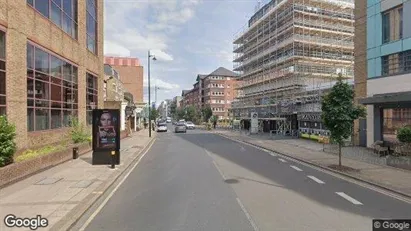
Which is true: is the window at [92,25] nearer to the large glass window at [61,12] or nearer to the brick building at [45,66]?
the brick building at [45,66]

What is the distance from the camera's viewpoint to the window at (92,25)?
28016 millimetres

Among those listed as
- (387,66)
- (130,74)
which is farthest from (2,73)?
(130,74)

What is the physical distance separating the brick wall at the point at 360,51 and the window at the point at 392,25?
2.25m

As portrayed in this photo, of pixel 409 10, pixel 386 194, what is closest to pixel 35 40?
pixel 386 194

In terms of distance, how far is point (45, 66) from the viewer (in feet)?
60.6

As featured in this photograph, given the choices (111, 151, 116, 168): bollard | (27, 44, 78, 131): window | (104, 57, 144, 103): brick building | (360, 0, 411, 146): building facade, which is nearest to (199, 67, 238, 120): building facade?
(104, 57, 144, 103): brick building

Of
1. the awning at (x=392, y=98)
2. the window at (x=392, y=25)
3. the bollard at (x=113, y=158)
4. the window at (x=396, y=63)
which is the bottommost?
the bollard at (x=113, y=158)

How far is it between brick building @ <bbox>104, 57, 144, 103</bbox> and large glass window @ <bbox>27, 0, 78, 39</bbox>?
229 ft

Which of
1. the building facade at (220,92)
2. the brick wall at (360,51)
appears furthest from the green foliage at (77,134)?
the building facade at (220,92)

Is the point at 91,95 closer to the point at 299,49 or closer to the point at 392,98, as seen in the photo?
the point at 392,98

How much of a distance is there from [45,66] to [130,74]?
3020 inches

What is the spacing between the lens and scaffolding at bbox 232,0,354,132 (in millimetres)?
43781

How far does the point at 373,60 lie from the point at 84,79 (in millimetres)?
20210

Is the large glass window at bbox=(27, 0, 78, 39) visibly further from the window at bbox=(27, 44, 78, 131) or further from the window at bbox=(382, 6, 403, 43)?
the window at bbox=(382, 6, 403, 43)
